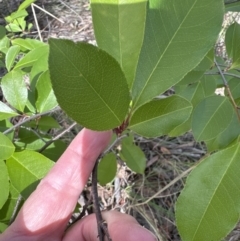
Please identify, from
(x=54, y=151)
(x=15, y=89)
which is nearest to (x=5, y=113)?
(x=15, y=89)

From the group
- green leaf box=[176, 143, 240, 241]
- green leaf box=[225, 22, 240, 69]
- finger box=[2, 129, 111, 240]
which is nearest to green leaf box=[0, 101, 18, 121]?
finger box=[2, 129, 111, 240]

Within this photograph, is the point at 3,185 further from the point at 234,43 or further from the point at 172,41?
the point at 234,43

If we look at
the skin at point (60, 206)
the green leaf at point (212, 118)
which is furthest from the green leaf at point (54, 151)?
the green leaf at point (212, 118)

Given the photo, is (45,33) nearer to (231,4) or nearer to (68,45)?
(231,4)

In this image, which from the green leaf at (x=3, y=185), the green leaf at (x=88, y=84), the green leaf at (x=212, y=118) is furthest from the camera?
the green leaf at (x=212, y=118)

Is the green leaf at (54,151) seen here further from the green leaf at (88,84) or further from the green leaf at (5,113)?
the green leaf at (88,84)

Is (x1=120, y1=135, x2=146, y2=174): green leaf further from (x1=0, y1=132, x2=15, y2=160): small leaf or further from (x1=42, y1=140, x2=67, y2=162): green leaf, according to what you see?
(x1=0, y1=132, x2=15, y2=160): small leaf

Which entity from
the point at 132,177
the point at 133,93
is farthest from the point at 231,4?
the point at 132,177
